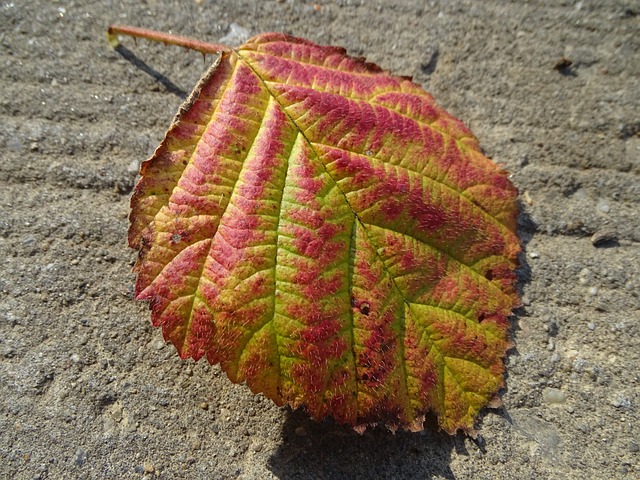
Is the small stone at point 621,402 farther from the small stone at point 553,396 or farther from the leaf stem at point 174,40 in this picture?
the leaf stem at point 174,40

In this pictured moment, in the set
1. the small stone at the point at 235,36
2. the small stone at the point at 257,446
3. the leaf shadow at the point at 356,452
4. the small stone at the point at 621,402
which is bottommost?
the small stone at the point at 257,446

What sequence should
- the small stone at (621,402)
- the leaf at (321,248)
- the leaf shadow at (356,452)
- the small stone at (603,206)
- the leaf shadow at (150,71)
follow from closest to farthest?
the leaf at (321,248) → the leaf shadow at (356,452) → the small stone at (621,402) → the small stone at (603,206) → the leaf shadow at (150,71)

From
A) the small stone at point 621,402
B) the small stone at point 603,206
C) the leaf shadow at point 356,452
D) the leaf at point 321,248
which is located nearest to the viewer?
the leaf at point 321,248

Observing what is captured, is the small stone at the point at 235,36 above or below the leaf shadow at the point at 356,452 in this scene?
above

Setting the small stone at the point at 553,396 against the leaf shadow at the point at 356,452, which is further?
the small stone at the point at 553,396

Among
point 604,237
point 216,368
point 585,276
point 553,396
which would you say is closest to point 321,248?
point 216,368

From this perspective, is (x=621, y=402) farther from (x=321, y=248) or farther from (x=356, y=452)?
(x=321, y=248)

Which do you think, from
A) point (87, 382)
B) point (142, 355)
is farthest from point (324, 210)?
point (87, 382)

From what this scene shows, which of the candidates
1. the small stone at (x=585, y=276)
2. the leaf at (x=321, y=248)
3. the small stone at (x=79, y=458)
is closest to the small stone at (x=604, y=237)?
the small stone at (x=585, y=276)
